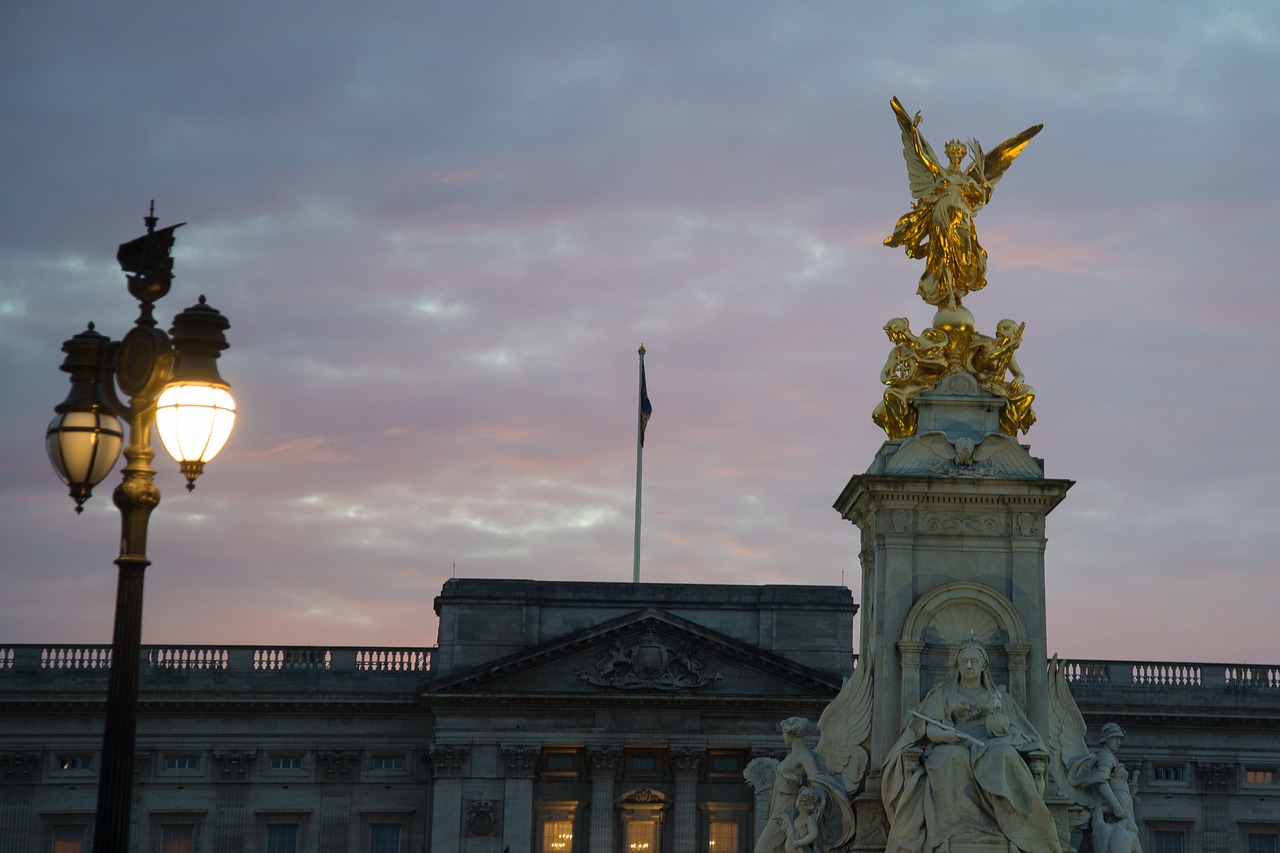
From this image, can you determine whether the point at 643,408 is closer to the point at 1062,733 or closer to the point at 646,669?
the point at 646,669

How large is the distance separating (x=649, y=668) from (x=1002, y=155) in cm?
5306

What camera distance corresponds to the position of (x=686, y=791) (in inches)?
3147

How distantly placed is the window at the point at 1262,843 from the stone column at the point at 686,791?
2143 centimetres

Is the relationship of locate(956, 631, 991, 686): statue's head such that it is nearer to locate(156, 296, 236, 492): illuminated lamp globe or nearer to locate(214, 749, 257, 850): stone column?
locate(156, 296, 236, 492): illuminated lamp globe

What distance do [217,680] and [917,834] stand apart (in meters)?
60.4

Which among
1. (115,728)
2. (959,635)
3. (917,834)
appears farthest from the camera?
(959,635)

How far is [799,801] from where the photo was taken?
1008 inches

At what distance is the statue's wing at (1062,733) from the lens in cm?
2603

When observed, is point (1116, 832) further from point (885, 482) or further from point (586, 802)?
point (586, 802)

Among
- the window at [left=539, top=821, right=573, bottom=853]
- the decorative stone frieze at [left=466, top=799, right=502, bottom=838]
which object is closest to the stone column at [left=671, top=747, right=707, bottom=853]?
the window at [left=539, top=821, right=573, bottom=853]

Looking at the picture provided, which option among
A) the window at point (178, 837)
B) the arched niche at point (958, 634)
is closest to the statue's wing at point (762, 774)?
the arched niche at point (958, 634)

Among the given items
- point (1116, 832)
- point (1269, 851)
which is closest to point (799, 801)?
point (1116, 832)

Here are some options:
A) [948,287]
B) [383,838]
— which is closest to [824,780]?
[948,287]

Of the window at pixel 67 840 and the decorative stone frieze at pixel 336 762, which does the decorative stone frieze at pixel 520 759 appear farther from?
the window at pixel 67 840
